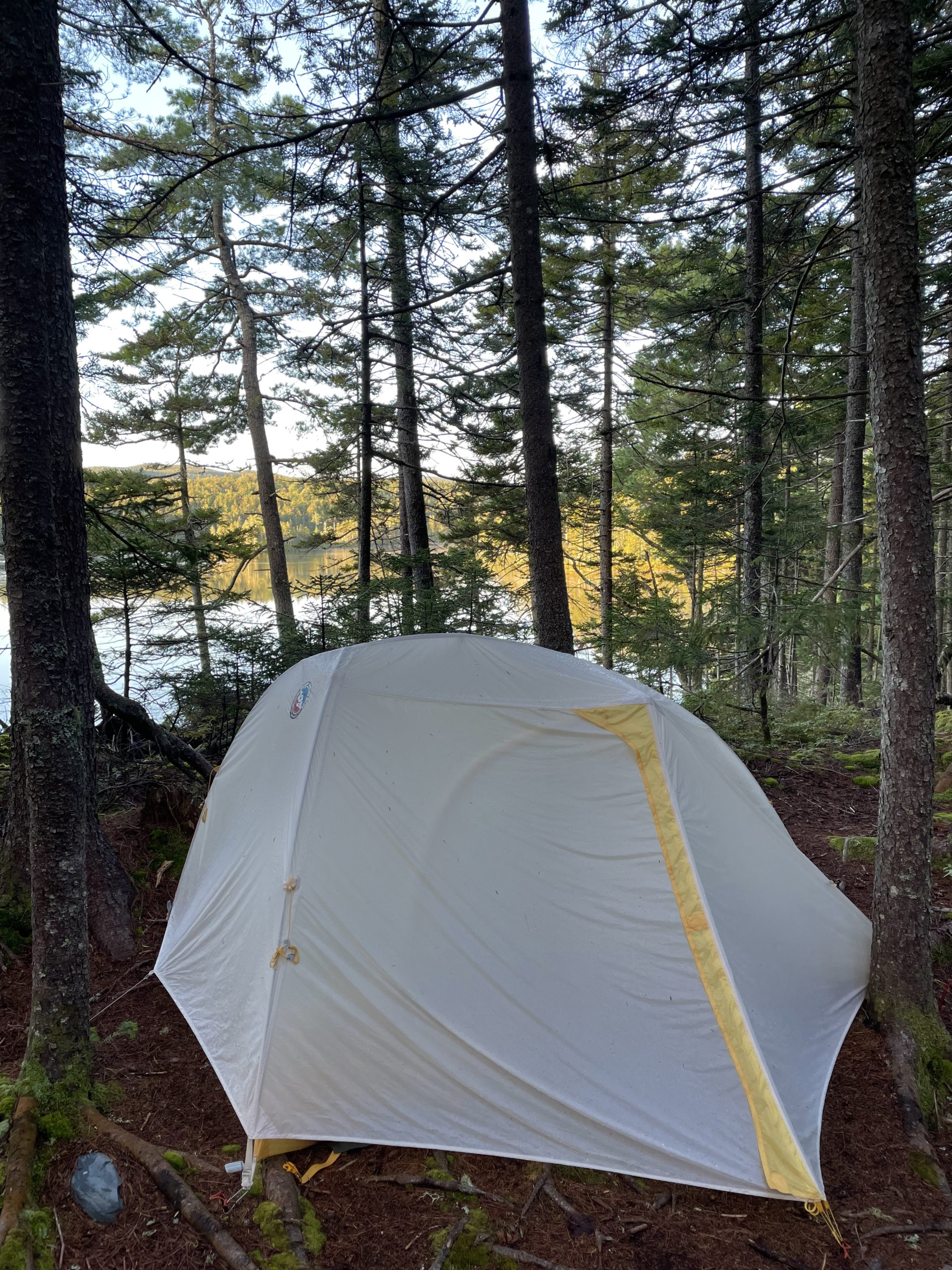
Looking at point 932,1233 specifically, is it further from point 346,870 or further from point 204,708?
point 204,708

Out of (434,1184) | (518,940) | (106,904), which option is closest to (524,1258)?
(434,1184)

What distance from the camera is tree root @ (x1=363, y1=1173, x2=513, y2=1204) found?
2.38 m

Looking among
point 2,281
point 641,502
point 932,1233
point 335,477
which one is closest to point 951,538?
point 641,502

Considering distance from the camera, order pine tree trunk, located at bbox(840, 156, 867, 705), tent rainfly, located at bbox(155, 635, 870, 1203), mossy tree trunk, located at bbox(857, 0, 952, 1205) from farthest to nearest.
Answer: pine tree trunk, located at bbox(840, 156, 867, 705) < mossy tree trunk, located at bbox(857, 0, 952, 1205) < tent rainfly, located at bbox(155, 635, 870, 1203)

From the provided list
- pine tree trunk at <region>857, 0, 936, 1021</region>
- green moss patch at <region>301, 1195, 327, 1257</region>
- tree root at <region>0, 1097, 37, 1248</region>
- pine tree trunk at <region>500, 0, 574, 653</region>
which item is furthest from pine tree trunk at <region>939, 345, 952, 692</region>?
tree root at <region>0, 1097, 37, 1248</region>

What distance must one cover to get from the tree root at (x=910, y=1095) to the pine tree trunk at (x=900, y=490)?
0.10 m

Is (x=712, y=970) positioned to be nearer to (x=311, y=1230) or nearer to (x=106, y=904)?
(x=311, y=1230)

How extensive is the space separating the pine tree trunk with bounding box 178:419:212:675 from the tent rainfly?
3701 millimetres

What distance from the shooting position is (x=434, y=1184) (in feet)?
7.93

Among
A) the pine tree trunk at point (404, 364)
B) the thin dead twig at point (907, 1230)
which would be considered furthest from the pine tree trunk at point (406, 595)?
the thin dead twig at point (907, 1230)

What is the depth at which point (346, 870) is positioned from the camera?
114 inches

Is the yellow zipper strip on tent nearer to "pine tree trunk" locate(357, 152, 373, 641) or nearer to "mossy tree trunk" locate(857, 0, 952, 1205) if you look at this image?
"mossy tree trunk" locate(857, 0, 952, 1205)

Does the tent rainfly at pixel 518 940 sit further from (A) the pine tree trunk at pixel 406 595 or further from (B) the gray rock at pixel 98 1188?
(A) the pine tree trunk at pixel 406 595

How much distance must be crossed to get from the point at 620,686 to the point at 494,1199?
6.90 feet
